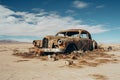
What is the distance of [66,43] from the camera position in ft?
38.8

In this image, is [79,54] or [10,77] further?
[79,54]

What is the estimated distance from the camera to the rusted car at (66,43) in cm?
1167

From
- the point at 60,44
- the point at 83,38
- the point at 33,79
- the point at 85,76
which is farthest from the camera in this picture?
the point at 83,38

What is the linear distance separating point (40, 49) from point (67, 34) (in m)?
2.82

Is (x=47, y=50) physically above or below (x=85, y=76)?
above

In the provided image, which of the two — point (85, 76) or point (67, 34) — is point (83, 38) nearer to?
point (67, 34)

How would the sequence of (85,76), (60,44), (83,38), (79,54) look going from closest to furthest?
(85,76) → (60,44) → (79,54) → (83,38)

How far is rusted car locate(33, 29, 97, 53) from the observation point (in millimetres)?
11672

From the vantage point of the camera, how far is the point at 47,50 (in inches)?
469

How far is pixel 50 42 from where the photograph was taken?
12.0m

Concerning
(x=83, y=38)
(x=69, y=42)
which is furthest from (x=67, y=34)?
(x=69, y=42)

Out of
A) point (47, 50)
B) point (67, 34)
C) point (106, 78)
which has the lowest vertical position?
point (106, 78)

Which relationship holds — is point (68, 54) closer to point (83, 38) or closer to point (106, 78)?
point (83, 38)

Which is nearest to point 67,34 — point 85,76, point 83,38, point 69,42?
point 83,38
